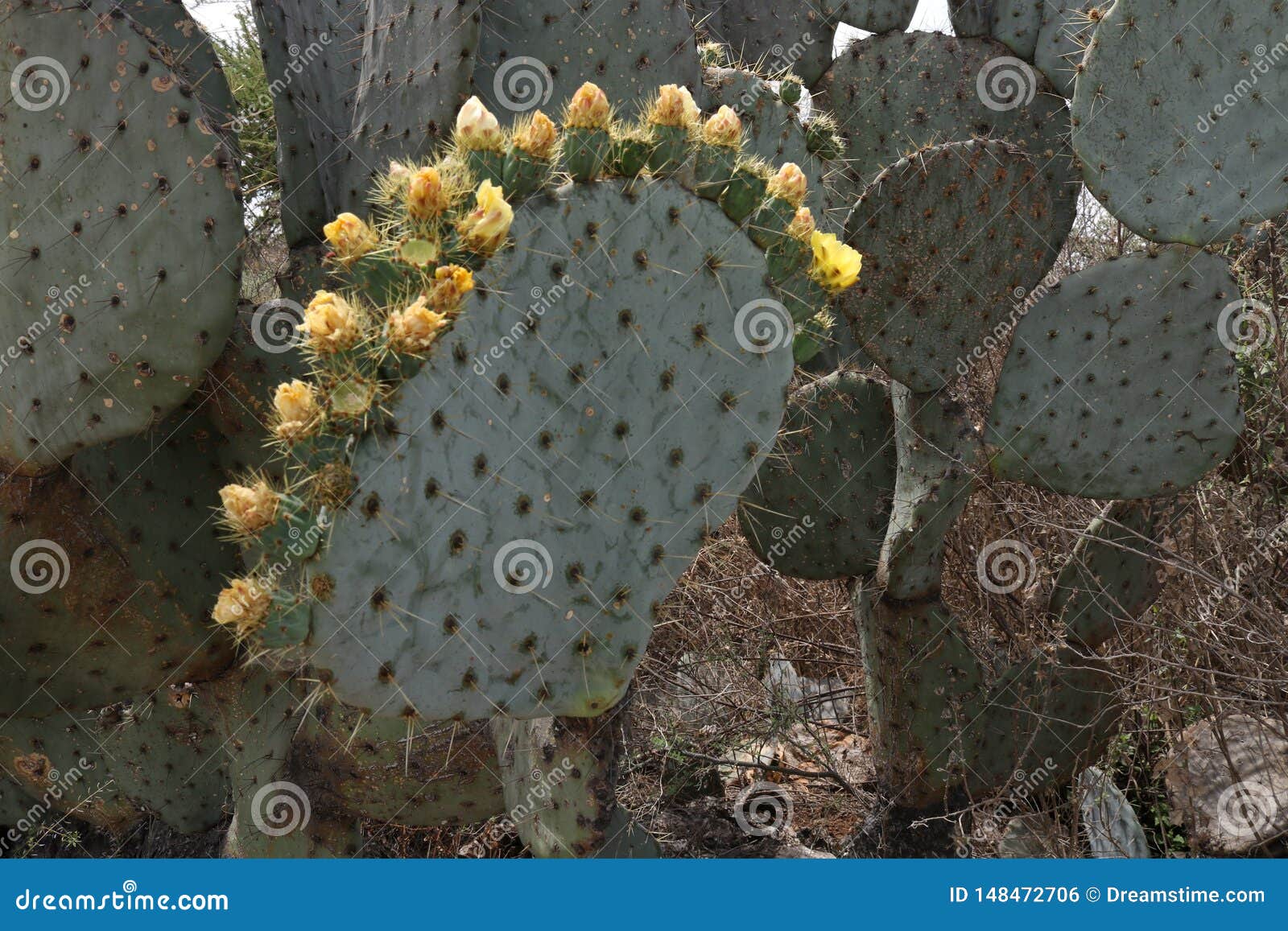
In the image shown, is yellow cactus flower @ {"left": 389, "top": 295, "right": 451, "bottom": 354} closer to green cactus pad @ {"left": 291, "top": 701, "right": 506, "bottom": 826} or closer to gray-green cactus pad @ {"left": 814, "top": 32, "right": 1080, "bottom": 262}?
green cactus pad @ {"left": 291, "top": 701, "right": 506, "bottom": 826}

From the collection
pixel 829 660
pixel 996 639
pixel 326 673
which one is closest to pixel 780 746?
pixel 829 660

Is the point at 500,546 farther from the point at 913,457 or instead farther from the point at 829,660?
the point at 829,660

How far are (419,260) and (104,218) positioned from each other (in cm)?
72

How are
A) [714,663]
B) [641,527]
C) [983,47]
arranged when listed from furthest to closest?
[714,663]
[983,47]
[641,527]

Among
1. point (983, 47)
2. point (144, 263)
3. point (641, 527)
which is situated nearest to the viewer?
point (641, 527)

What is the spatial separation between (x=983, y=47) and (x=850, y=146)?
0.51 m

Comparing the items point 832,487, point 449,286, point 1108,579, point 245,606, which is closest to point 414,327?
point 449,286

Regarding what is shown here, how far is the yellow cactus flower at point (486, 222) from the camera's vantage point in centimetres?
141

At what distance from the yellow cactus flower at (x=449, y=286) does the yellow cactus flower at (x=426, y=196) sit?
9 cm

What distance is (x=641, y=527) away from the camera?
1.58 meters

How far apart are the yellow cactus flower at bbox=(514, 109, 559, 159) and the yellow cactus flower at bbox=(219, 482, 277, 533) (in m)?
0.59

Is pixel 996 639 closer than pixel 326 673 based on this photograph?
No

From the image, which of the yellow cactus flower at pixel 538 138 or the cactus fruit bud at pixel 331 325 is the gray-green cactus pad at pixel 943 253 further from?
the cactus fruit bud at pixel 331 325

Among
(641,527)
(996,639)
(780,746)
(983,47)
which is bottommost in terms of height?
(780,746)
